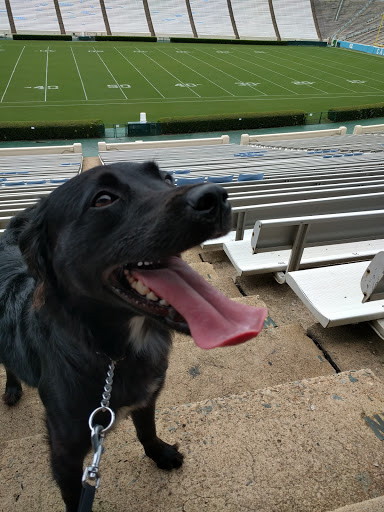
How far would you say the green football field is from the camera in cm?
2055

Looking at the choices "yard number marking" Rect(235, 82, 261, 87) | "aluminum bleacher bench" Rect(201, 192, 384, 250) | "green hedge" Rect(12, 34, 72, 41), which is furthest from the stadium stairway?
"green hedge" Rect(12, 34, 72, 41)

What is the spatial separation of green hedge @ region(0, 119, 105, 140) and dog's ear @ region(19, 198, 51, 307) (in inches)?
645

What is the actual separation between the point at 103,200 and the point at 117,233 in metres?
0.19

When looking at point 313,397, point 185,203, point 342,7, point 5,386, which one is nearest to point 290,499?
point 313,397

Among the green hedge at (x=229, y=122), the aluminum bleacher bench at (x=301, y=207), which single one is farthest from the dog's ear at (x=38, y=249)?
the green hedge at (x=229, y=122)

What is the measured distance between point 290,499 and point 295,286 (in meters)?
1.75

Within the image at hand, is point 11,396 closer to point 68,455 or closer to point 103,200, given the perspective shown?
point 68,455

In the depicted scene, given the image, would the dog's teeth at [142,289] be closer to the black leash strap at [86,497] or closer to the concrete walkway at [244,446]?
the black leash strap at [86,497]

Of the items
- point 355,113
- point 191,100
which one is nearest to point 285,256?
point 355,113

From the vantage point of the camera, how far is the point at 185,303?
1.50 m

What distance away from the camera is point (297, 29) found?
48406 millimetres

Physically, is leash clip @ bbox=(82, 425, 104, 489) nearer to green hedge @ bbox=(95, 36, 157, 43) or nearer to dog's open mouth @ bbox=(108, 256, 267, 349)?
dog's open mouth @ bbox=(108, 256, 267, 349)

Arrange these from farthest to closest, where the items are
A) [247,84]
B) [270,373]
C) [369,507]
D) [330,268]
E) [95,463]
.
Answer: [247,84]
[330,268]
[270,373]
[369,507]
[95,463]

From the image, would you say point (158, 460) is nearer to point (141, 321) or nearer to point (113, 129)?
point (141, 321)
